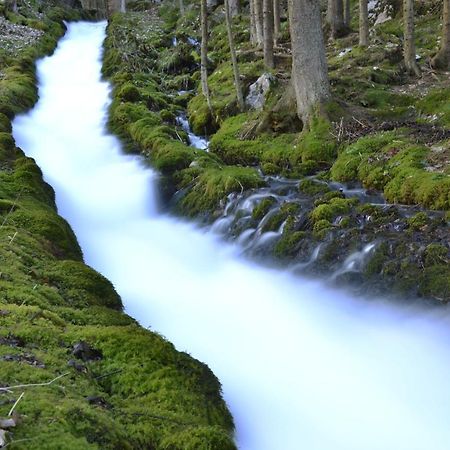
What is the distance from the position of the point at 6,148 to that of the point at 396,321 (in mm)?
10526

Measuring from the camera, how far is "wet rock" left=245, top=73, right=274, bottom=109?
637 inches

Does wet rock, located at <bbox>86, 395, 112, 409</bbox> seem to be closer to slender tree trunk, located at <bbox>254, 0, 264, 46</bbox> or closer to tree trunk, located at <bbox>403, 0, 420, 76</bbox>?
tree trunk, located at <bbox>403, 0, 420, 76</bbox>

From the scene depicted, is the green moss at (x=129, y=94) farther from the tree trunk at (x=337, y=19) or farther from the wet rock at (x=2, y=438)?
the wet rock at (x=2, y=438)

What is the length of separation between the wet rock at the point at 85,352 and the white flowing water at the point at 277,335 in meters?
1.61

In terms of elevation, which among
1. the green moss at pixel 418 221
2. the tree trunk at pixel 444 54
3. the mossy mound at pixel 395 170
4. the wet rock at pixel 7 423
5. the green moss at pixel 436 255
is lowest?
the green moss at pixel 436 255

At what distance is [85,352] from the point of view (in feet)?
15.6

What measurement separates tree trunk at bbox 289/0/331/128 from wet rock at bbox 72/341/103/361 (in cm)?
1006

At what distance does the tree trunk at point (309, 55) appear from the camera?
12969 millimetres

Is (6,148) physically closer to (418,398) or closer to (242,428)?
(242,428)

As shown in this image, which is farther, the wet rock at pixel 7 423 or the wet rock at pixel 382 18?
the wet rock at pixel 382 18

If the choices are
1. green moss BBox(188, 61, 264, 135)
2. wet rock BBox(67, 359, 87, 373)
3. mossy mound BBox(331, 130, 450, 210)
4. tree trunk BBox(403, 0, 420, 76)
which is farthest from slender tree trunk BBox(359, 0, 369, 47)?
wet rock BBox(67, 359, 87, 373)

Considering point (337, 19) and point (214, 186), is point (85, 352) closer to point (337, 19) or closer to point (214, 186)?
point (214, 186)

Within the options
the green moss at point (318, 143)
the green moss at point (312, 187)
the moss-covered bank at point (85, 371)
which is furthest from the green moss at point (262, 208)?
the moss-covered bank at point (85, 371)

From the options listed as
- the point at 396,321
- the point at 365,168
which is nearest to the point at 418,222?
the point at 396,321
